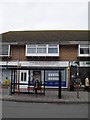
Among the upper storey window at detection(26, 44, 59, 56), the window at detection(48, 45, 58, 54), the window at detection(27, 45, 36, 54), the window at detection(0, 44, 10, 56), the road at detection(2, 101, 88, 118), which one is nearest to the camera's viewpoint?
the road at detection(2, 101, 88, 118)

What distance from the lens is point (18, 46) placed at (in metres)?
26.5

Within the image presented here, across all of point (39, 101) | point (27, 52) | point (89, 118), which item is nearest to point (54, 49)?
point (27, 52)

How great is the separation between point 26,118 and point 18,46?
59.9ft

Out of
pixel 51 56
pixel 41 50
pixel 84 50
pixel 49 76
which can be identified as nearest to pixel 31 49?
pixel 41 50

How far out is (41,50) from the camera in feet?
85.4

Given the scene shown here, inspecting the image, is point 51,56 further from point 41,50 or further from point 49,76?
point 49,76

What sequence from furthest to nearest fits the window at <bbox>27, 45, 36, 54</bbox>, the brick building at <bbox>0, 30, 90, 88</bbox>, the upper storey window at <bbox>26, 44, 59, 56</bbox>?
the window at <bbox>27, 45, 36, 54</bbox> < the upper storey window at <bbox>26, 44, 59, 56</bbox> < the brick building at <bbox>0, 30, 90, 88</bbox>

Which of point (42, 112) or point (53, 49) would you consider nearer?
point (42, 112)

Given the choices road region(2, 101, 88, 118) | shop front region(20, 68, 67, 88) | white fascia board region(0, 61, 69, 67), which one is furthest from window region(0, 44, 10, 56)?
road region(2, 101, 88, 118)

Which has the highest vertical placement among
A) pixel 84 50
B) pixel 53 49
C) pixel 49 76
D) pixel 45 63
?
pixel 53 49

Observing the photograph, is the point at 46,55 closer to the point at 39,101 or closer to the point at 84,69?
the point at 84,69

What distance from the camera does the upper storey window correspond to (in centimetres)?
2572

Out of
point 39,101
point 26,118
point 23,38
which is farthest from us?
point 23,38

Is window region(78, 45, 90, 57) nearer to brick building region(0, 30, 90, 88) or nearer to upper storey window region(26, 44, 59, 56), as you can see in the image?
brick building region(0, 30, 90, 88)
